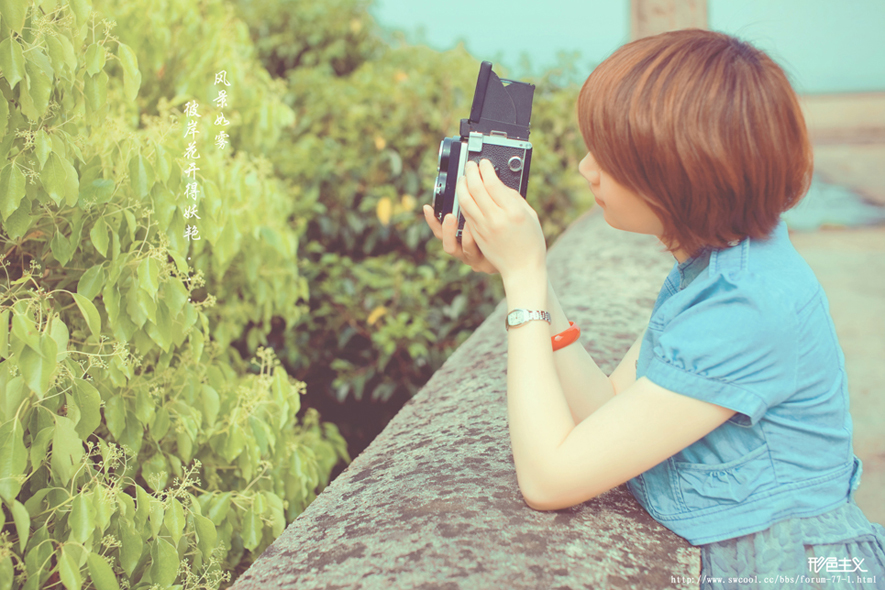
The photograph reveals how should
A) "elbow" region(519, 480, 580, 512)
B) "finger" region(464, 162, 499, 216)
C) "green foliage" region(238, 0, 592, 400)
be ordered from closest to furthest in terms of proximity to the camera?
"elbow" region(519, 480, 580, 512)
"finger" region(464, 162, 499, 216)
"green foliage" region(238, 0, 592, 400)

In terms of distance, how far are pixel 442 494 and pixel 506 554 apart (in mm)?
222

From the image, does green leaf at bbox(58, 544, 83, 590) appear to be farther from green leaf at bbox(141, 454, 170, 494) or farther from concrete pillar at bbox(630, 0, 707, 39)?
concrete pillar at bbox(630, 0, 707, 39)

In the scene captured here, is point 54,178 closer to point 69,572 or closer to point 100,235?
point 100,235

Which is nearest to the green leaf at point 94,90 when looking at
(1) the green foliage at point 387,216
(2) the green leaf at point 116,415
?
(2) the green leaf at point 116,415

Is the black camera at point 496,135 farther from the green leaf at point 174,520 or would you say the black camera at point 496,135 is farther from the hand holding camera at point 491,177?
the green leaf at point 174,520

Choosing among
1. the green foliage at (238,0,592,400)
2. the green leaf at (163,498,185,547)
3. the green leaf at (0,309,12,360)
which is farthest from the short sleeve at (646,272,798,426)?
the green foliage at (238,0,592,400)

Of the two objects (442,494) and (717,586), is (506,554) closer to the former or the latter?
(442,494)

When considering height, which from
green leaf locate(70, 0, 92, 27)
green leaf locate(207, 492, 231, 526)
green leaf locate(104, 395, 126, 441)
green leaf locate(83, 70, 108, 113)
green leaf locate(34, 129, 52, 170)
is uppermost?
green leaf locate(70, 0, 92, 27)

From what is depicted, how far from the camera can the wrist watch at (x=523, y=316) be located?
1178mm

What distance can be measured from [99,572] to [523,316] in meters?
0.80

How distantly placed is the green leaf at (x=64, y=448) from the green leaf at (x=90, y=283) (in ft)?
0.97

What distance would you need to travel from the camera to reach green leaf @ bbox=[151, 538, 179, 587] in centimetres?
128

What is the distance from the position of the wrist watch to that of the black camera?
243mm

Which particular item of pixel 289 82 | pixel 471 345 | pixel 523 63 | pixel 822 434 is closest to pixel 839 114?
Answer: pixel 523 63
